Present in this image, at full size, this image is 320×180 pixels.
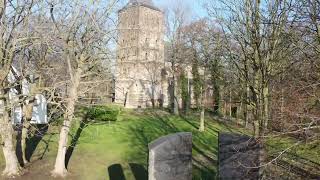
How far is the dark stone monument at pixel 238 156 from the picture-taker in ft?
28.4

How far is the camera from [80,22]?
1550 cm

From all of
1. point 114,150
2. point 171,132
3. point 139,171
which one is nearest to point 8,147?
point 139,171

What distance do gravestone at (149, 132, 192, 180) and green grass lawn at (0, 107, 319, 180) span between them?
3.01m

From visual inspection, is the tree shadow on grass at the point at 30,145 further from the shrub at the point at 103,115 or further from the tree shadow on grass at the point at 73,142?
the shrub at the point at 103,115

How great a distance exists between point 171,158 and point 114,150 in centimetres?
1152

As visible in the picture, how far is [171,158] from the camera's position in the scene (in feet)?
29.0

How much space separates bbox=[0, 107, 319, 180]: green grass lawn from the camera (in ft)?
53.1

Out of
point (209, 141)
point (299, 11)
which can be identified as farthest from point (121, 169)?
point (299, 11)

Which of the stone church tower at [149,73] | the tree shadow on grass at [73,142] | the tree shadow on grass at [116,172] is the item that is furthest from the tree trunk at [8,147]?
the stone church tower at [149,73]

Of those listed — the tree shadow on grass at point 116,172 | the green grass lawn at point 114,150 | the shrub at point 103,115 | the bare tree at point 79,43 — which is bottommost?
the tree shadow on grass at point 116,172

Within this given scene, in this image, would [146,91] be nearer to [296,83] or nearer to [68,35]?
[68,35]

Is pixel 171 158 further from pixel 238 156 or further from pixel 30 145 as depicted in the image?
pixel 30 145

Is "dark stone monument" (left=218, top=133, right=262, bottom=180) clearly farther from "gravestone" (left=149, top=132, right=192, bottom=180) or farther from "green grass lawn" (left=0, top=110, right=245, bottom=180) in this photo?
"green grass lawn" (left=0, top=110, right=245, bottom=180)

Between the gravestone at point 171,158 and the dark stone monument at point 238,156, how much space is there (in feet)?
2.64
